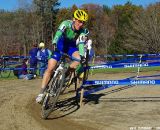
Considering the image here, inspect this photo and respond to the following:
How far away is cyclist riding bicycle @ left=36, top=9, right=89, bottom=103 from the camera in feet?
30.3

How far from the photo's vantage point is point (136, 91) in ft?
41.8

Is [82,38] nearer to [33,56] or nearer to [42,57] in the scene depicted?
[42,57]

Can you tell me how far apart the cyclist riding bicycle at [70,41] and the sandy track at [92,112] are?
681mm

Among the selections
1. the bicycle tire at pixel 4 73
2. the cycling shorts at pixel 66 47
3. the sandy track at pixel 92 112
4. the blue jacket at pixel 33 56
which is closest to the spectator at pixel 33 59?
the blue jacket at pixel 33 56

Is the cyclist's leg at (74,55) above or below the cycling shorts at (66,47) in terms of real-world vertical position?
below

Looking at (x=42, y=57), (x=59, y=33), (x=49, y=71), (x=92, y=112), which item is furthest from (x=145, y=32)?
(x=49, y=71)

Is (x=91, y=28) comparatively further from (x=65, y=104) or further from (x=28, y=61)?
(x=65, y=104)

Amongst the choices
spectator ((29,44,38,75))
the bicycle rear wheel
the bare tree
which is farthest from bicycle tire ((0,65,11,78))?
the bare tree

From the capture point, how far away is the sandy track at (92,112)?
8.12 m

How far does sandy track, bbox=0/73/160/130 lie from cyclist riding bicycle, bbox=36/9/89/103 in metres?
0.68

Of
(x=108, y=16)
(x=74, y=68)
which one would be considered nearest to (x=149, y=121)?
(x=74, y=68)

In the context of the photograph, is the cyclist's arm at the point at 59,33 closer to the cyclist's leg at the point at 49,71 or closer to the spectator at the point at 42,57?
the cyclist's leg at the point at 49,71

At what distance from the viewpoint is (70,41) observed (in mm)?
9758

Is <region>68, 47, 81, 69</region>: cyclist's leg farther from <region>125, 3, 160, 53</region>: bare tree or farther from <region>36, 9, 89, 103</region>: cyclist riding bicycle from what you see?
<region>125, 3, 160, 53</region>: bare tree
